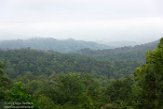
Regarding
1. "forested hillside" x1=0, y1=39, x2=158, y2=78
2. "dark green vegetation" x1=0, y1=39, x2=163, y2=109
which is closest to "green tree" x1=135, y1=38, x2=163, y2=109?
"dark green vegetation" x1=0, y1=39, x2=163, y2=109

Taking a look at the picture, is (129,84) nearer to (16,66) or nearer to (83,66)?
(16,66)

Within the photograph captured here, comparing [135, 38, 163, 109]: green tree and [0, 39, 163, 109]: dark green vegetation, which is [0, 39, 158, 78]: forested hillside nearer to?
[0, 39, 163, 109]: dark green vegetation

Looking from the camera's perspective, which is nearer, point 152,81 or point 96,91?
point 152,81

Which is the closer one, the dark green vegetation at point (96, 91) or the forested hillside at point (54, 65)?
the dark green vegetation at point (96, 91)

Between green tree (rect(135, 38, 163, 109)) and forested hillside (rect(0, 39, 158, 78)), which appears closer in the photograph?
green tree (rect(135, 38, 163, 109))

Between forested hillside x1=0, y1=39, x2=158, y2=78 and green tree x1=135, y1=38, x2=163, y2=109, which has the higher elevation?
green tree x1=135, y1=38, x2=163, y2=109

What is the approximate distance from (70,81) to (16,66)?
83.6m

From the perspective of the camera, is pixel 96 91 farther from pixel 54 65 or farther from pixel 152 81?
pixel 54 65

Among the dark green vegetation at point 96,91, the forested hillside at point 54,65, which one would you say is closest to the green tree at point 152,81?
the dark green vegetation at point 96,91

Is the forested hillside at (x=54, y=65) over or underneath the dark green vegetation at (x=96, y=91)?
underneath

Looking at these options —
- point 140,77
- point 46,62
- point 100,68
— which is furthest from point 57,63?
point 140,77

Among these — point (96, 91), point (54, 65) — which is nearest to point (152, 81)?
point (96, 91)

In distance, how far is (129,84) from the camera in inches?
1585

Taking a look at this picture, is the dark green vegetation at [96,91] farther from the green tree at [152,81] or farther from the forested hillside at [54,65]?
the forested hillside at [54,65]
